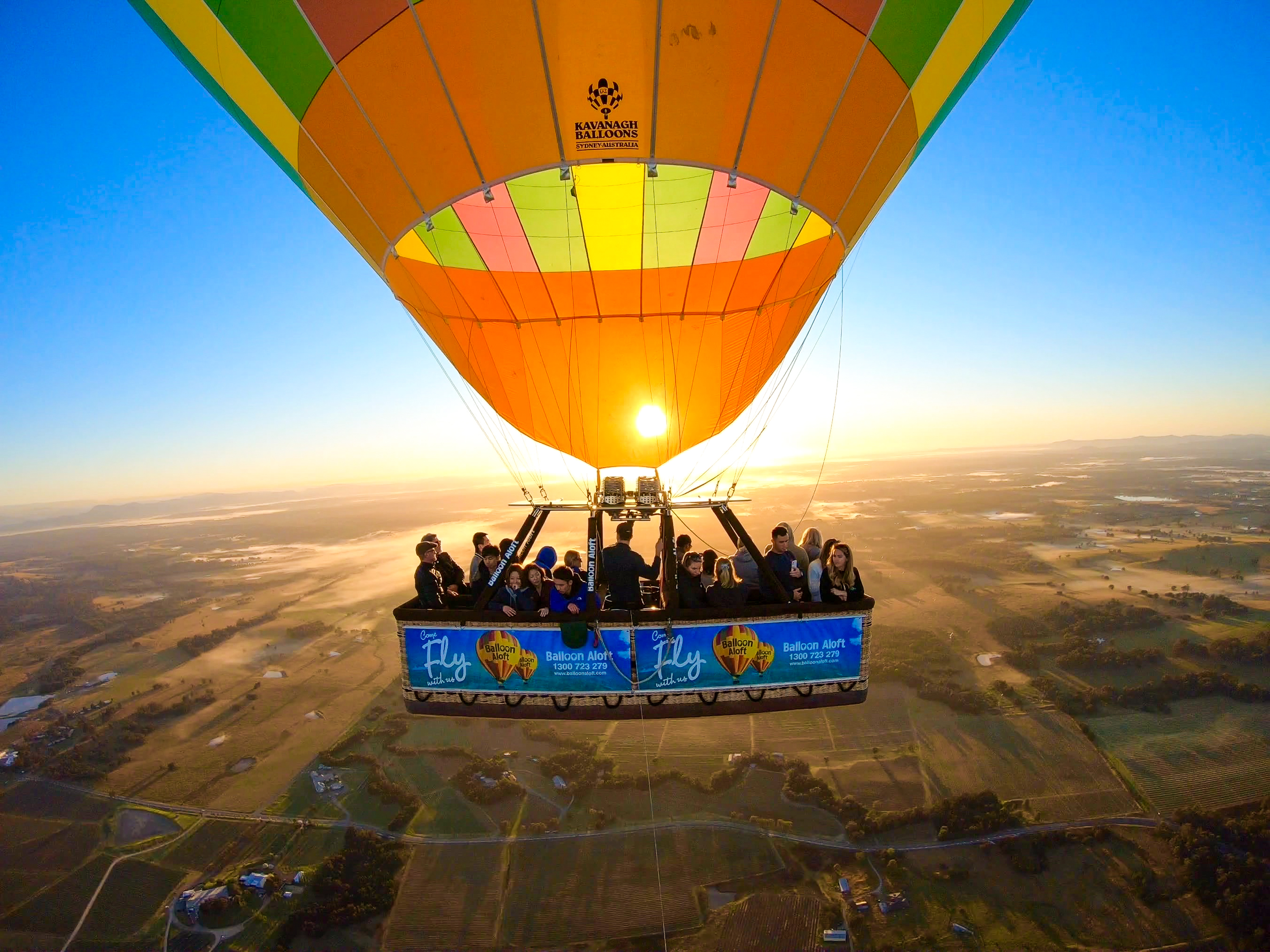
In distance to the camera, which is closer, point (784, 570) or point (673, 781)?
point (784, 570)

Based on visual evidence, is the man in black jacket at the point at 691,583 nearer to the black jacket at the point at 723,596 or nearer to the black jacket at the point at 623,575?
the black jacket at the point at 723,596

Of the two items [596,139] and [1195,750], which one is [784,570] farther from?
[1195,750]

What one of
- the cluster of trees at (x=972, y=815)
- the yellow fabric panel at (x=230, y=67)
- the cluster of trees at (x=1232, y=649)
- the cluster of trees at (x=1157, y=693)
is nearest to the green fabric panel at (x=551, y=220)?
the yellow fabric panel at (x=230, y=67)

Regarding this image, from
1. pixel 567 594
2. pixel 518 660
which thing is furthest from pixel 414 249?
pixel 518 660

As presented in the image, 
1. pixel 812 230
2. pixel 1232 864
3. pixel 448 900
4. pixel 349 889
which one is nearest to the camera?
pixel 812 230

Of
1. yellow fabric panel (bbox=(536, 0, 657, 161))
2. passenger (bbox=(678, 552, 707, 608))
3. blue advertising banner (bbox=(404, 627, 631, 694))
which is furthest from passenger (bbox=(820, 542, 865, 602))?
yellow fabric panel (bbox=(536, 0, 657, 161))

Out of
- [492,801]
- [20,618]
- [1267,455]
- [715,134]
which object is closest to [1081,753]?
[492,801]

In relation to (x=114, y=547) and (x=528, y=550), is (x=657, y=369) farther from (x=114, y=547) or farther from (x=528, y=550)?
(x=114, y=547)
